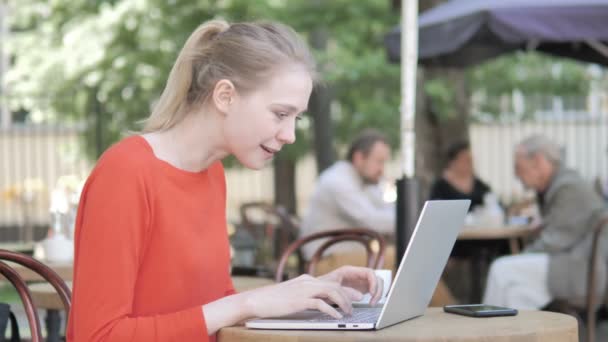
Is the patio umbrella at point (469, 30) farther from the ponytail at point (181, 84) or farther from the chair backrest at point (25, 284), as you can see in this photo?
the ponytail at point (181, 84)

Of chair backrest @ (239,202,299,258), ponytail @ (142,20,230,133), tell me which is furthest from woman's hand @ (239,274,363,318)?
chair backrest @ (239,202,299,258)

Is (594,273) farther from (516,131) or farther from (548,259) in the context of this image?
(516,131)

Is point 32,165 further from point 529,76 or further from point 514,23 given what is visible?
point 514,23

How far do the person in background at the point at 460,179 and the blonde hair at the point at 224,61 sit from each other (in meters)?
6.87

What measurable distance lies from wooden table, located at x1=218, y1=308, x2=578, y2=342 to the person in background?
691cm

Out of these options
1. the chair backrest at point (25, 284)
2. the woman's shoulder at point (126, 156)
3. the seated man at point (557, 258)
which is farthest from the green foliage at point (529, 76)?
the woman's shoulder at point (126, 156)

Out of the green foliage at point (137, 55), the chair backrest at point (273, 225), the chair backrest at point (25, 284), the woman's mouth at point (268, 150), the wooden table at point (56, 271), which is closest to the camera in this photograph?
the woman's mouth at point (268, 150)

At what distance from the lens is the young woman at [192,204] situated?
101 inches

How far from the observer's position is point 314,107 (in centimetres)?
1364

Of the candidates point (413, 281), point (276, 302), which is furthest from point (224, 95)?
point (413, 281)

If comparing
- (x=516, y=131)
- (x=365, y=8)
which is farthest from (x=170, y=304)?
(x=516, y=131)

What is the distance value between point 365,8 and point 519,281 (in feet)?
19.7

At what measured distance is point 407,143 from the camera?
554 centimetres

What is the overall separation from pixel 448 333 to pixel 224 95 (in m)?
0.74
